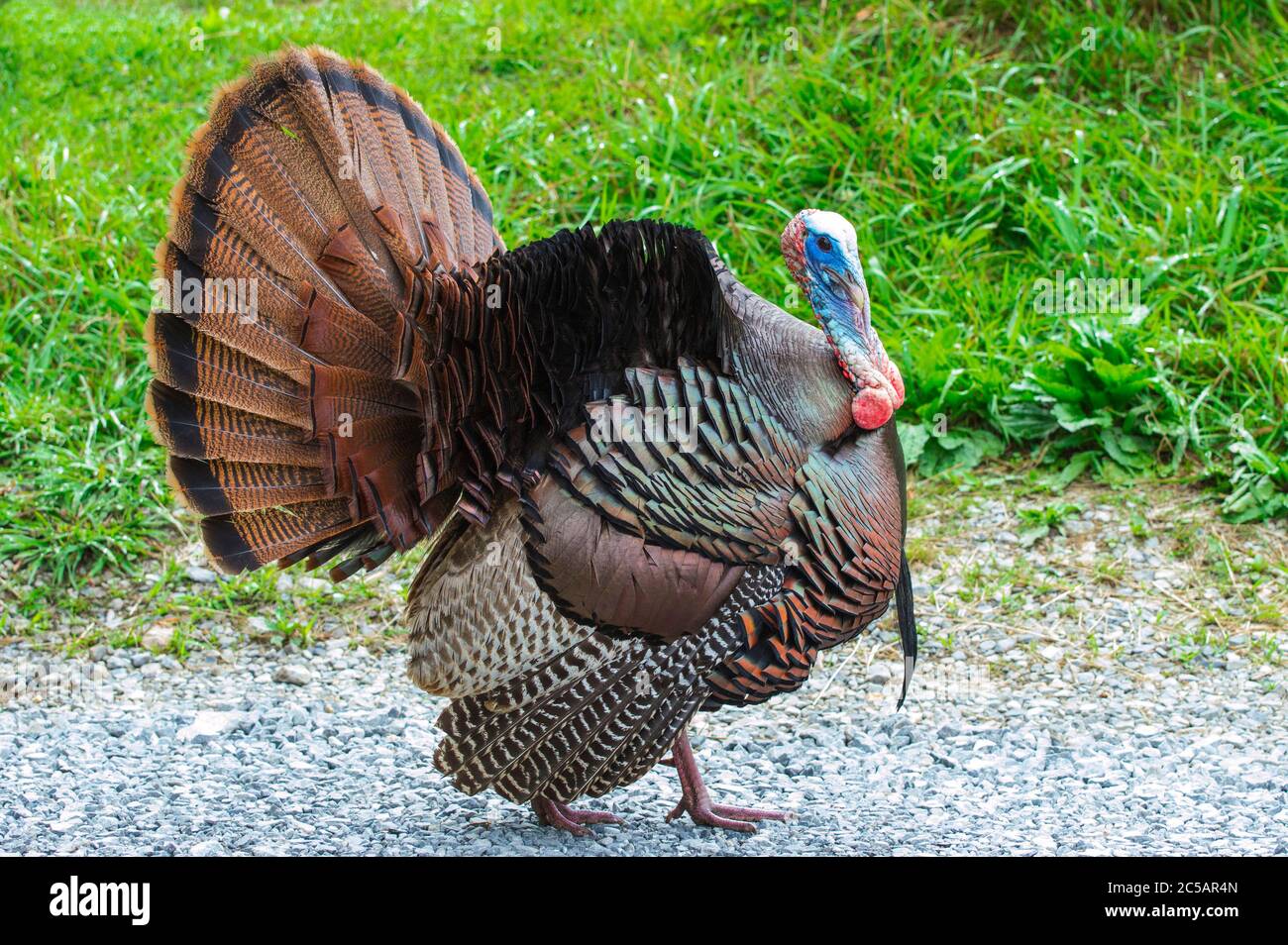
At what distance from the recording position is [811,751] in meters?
5.00

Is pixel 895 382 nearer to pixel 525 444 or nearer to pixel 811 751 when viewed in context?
pixel 525 444

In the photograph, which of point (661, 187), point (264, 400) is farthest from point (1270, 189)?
point (264, 400)

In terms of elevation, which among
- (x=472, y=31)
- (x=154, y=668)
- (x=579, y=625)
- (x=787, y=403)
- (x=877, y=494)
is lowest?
(x=154, y=668)

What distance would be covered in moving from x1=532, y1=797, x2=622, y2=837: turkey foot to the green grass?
9.01 feet

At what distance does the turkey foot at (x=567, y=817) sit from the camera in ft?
14.2

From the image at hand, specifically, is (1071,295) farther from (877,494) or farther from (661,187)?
(877,494)

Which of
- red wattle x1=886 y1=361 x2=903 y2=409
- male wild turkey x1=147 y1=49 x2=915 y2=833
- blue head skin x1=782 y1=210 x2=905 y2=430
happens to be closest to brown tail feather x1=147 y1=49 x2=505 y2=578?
male wild turkey x1=147 y1=49 x2=915 y2=833

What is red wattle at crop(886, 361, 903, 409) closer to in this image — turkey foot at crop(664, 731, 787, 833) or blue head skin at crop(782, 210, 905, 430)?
blue head skin at crop(782, 210, 905, 430)

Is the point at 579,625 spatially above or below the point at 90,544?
above

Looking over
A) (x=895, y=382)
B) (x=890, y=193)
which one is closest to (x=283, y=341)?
(x=895, y=382)

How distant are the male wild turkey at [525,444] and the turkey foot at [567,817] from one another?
30cm

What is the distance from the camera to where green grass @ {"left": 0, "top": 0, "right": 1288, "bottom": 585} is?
6539 mm

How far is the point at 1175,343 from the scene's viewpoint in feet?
22.0

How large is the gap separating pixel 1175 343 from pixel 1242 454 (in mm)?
694
